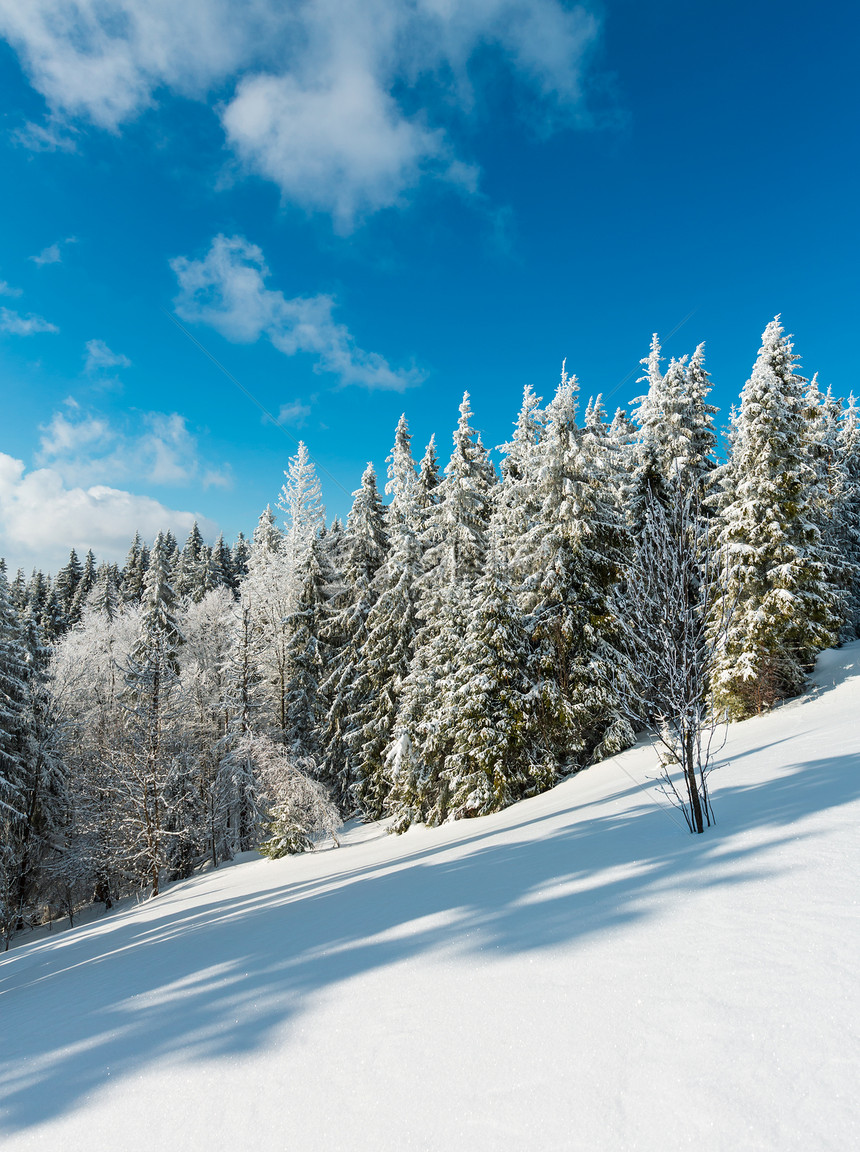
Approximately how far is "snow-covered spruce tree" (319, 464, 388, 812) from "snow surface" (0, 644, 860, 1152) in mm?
18231

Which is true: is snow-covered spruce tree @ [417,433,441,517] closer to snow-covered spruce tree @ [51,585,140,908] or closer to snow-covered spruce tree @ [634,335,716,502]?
snow-covered spruce tree @ [634,335,716,502]

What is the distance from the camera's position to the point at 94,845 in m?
24.6

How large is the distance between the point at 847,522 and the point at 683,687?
25.2m

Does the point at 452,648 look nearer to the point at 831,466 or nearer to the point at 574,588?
the point at 574,588

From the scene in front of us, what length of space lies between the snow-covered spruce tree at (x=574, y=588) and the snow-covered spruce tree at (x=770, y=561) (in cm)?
343

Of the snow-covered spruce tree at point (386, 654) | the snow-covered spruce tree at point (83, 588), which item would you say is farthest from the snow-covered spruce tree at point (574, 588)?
the snow-covered spruce tree at point (83, 588)

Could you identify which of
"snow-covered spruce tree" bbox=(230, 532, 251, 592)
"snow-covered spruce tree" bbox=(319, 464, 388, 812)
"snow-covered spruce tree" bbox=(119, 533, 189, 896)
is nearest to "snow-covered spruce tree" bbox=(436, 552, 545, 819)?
"snow-covered spruce tree" bbox=(319, 464, 388, 812)

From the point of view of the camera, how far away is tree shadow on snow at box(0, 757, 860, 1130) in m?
3.99

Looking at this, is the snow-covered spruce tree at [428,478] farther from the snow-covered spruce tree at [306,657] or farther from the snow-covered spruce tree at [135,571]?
the snow-covered spruce tree at [135,571]

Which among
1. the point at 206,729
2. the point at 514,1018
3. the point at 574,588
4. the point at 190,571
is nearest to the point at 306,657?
the point at 206,729

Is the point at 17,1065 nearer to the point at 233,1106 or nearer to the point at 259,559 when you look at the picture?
the point at 233,1106

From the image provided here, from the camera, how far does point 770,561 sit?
17203 millimetres

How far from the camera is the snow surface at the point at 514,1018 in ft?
8.38

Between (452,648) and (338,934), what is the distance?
12.7 meters
